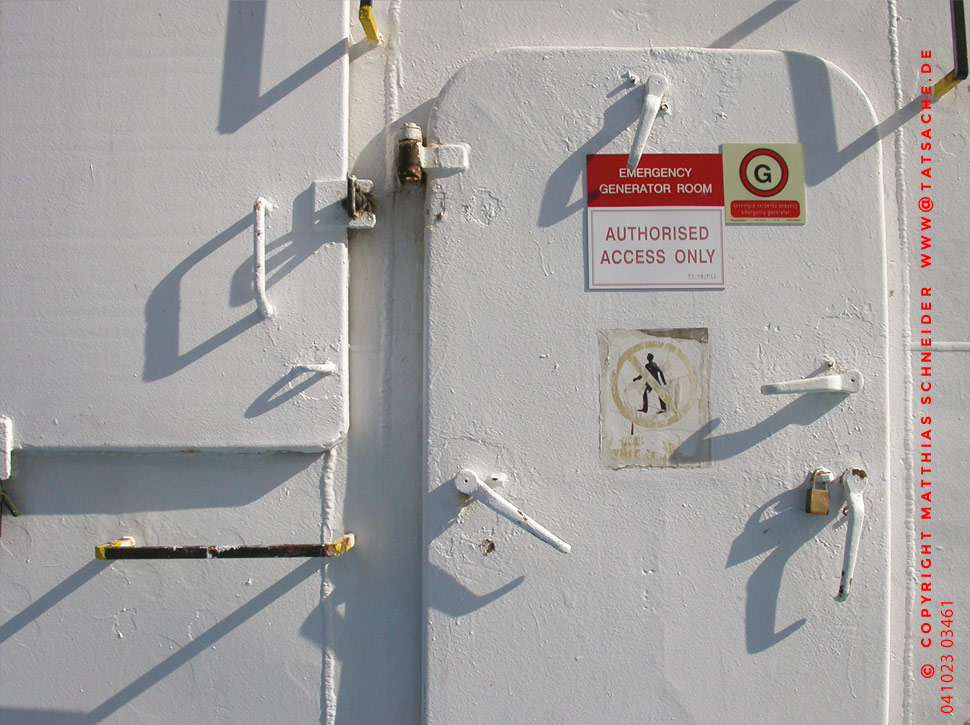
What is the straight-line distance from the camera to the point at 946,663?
4.33ft

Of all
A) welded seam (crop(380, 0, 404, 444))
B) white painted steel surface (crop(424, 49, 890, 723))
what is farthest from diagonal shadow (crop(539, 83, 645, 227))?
welded seam (crop(380, 0, 404, 444))

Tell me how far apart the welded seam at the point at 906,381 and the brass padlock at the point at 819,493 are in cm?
25

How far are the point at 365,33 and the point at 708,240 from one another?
90cm

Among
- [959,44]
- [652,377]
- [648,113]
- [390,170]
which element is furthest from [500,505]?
[959,44]

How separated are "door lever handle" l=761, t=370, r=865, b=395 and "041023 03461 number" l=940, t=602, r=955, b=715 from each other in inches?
21.8

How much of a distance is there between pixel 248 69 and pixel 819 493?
1.53 metres

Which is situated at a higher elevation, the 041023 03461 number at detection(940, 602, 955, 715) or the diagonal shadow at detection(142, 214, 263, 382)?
the diagonal shadow at detection(142, 214, 263, 382)

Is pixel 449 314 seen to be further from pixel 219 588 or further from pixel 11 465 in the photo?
pixel 11 465

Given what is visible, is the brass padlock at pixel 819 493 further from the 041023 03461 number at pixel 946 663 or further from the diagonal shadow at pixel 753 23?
the diagonal shadow at pixel 753 23

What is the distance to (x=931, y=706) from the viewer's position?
52.1 inches

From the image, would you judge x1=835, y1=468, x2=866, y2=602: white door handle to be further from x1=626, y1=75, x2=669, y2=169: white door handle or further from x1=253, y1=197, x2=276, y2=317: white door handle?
x1=253, y1=197, x2=276, y2=317: white door handle

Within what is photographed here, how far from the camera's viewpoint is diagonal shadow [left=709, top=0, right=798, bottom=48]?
1.36 metres

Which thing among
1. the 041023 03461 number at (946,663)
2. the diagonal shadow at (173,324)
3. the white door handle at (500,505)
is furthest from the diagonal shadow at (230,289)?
the 041023 03461 number at (946,663)

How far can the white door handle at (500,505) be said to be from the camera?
1.20m
